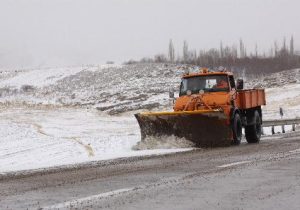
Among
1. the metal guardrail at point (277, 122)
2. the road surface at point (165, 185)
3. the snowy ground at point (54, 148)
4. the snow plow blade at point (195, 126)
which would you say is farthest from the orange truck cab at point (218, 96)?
the metal guardrail at point (277, 122)

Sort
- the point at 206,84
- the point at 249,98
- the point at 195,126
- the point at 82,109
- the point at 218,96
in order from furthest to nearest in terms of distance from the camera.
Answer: the point at 82,109
the point at 249,98
the point at 206,84
the point at 218,96
the point at 195,126

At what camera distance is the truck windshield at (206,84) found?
56.7ft

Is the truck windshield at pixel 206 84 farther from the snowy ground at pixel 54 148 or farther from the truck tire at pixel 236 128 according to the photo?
the snowy ground at pixel 54 148

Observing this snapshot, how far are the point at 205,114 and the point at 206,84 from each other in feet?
5.35

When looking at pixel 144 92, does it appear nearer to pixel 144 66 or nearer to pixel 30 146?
pixel 144 66

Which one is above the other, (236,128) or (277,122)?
(236,128)

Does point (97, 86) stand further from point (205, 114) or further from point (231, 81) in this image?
point (205, 114)

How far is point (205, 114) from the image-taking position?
16.1 m

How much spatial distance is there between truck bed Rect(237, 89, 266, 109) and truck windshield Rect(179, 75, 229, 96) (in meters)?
0.65

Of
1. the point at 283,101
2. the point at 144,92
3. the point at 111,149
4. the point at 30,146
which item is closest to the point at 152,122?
the point at 111,149

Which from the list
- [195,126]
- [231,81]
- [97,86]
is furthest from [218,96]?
[97,86]

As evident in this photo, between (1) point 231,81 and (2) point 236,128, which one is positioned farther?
(1) point 231,81

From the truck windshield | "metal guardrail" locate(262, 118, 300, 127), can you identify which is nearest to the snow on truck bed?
the truck windshield

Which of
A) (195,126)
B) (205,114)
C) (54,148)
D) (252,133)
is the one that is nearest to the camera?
(205,114)
